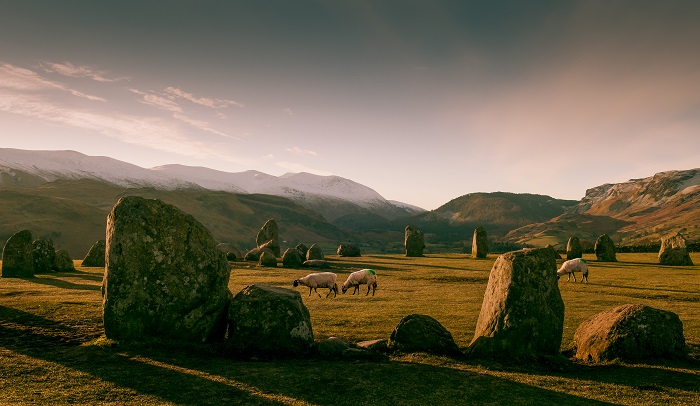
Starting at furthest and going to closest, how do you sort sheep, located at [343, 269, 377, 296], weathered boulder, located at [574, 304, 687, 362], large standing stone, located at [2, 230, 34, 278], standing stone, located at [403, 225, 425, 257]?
1. standing stone, located at [403, 225, 425, 257]
2. large standing stone, located at [2, 230, 34, 278]
3. sheep, located at [343, 269, 377, 296]
4. weathered boulder, located at [574, 304, 687, 362]

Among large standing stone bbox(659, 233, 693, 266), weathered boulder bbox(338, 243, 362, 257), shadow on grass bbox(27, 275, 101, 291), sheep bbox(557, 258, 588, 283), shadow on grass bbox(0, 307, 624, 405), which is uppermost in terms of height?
large standing stone bbox(659, 233, 693, 266)

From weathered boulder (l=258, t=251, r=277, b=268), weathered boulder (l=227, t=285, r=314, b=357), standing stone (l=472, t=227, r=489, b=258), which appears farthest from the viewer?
standing stone (l=472, t=227, r=489, b=258)

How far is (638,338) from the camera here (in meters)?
12.5

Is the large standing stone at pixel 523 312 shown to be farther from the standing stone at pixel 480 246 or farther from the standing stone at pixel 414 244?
the standing stone at pixel 414 244

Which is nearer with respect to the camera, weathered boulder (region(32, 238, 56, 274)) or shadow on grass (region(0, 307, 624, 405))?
shadow on grass (region(0, 307, 624, 405))

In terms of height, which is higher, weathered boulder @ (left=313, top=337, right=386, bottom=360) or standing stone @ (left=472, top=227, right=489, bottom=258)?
standing stone @ (left=472, top=227, right=489, bottom=258)

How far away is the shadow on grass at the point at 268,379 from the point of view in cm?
938

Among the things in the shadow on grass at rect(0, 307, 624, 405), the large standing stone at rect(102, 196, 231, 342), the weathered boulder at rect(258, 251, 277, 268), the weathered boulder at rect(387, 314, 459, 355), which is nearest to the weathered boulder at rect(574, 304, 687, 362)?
the shadow on grass at rect(0, 307, 624, 405)

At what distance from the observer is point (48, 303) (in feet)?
62.2

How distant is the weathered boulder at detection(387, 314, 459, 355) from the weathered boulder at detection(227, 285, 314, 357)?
2.93m

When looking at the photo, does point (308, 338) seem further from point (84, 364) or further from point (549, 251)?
point (549, 251)

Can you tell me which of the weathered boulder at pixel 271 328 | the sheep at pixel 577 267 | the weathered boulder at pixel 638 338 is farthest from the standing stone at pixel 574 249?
the weathered boulder at pixel 271 328

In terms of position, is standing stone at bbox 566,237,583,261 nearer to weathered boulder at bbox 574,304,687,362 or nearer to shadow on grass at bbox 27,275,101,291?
weathered boulder at bbox 574,304,687,362

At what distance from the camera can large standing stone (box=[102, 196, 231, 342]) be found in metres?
13.2
